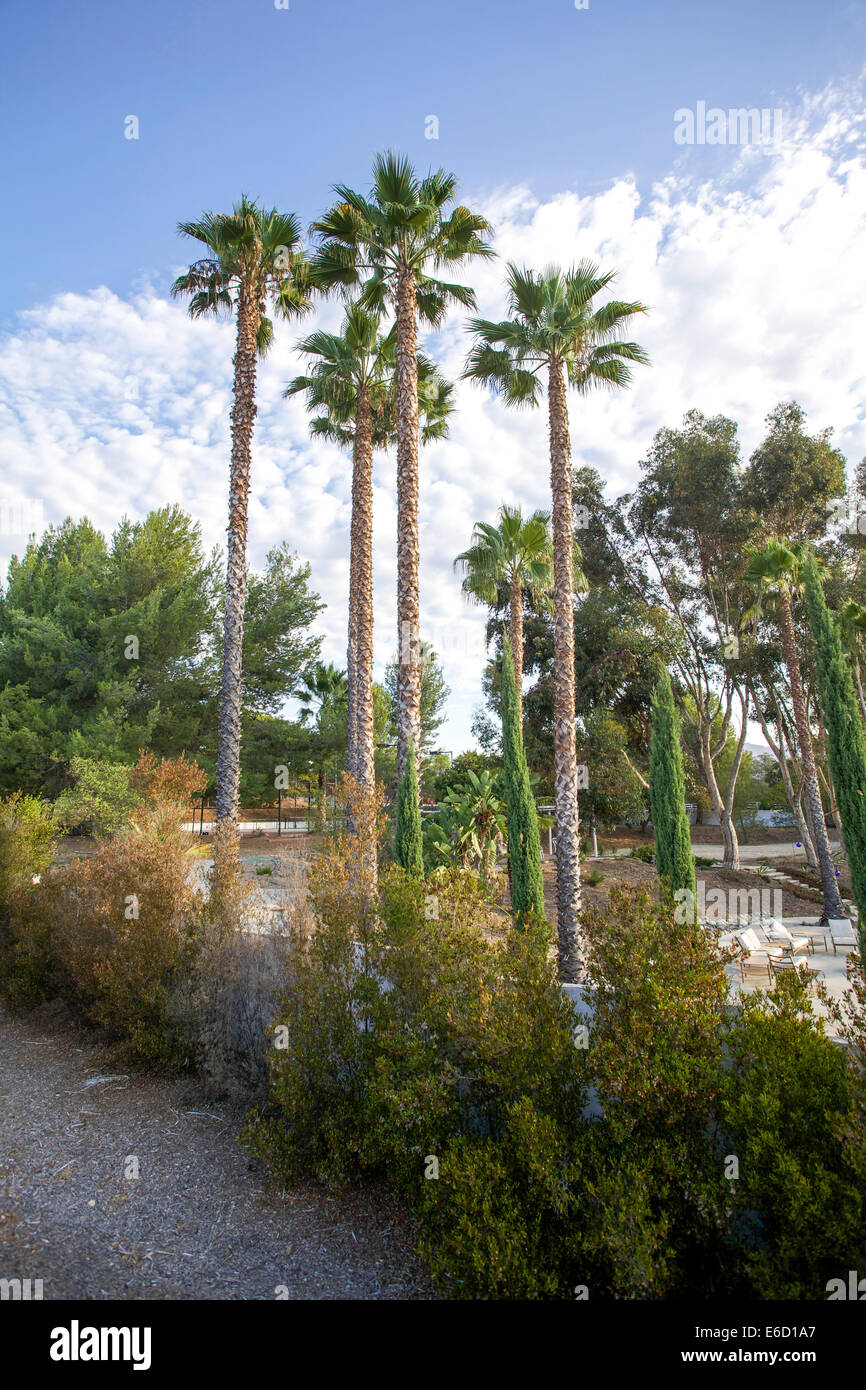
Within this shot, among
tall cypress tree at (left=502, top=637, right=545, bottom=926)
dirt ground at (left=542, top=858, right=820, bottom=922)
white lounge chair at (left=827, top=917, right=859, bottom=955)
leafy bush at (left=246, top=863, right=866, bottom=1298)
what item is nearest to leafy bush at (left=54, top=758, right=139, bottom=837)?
tall cypress tree at (left=502, top=637, right=545, bottom=926)

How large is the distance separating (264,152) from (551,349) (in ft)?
18.1

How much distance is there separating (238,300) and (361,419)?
11.1ft

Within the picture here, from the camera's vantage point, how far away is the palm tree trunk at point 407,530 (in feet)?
36.3

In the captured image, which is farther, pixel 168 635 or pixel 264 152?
pixel 168 635

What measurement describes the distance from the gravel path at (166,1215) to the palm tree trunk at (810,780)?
48.1ft

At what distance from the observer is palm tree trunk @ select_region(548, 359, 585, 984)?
34.1ft

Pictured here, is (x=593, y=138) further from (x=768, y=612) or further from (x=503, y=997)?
(x=768, y=612)

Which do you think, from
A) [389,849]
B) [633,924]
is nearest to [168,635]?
[389,849]

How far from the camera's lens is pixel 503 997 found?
4.43 meters

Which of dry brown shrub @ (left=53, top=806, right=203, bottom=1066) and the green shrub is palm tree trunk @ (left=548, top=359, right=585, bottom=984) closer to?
dry brown shrub @ (left=53, top=806, right=203, bottom=1066)

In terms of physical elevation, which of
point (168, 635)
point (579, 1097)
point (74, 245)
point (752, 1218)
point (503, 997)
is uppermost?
point (74, 245)

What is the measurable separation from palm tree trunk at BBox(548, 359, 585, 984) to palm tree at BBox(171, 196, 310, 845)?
596 centimetres

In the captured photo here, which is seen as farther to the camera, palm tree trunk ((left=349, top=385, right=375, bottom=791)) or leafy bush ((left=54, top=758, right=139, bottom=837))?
leafy bush ((left=54, top=758, right=139, bottom=837))

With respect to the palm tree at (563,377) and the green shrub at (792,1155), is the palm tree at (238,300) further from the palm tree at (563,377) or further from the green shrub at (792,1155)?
the green shrub at (792,1155)
